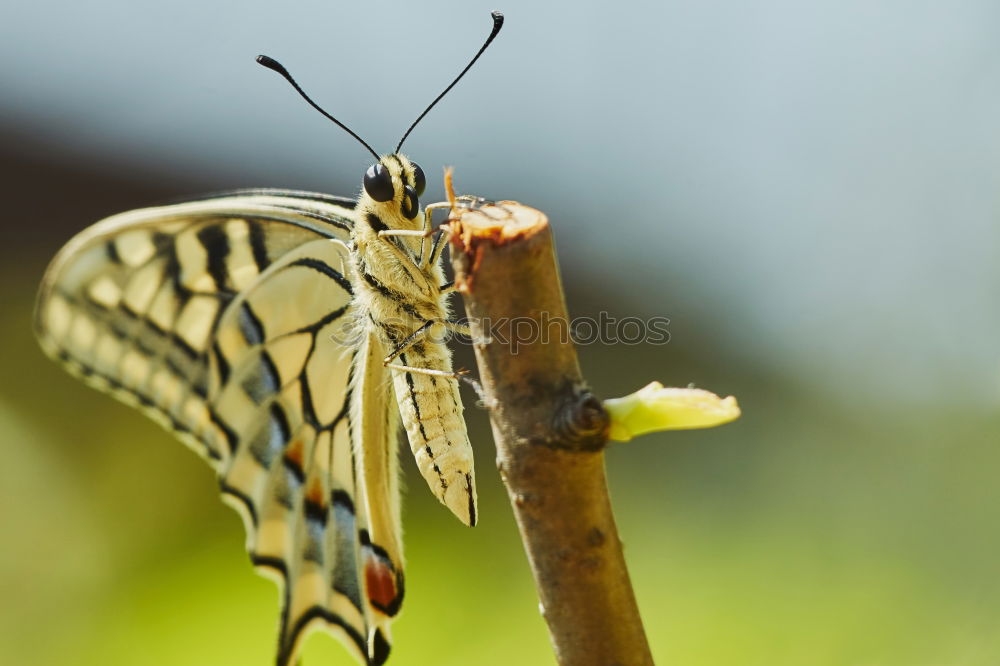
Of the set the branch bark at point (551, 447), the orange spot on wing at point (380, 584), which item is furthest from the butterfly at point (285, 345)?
the branch bark at point (551, 447)

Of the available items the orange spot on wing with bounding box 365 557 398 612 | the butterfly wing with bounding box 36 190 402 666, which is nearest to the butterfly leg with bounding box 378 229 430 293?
the butterfly wing with bounding box 36 190 402 666

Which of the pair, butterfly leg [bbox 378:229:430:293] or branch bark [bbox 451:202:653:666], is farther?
butterfly leg [bbox 378:229:430:293]

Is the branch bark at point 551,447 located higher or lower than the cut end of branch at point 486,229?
lower

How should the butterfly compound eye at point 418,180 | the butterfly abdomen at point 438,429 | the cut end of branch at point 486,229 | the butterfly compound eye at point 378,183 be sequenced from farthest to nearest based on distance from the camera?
1. the butterfly compound eye at point 418,180
2. the butterfly compound eye at point 378,183
3. the butterfly abdomen at point 438,429
4. the cut end of branch at point 486,229

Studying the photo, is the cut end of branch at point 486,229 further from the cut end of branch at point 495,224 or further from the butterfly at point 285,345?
the butterfly at point 285,345

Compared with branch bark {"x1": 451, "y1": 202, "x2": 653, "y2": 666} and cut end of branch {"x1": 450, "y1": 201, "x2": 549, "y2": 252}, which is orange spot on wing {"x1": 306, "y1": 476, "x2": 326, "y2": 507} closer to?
cut end of branch {"x1": 450, "y1": 201, "x2": 549, "y2": 252}

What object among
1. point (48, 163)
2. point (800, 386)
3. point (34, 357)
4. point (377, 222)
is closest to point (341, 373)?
point (377, 222)

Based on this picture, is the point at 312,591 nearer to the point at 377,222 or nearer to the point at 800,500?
the point at 377,222

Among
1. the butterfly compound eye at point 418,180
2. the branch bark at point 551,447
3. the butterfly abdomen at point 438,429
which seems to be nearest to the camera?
the branch bark at point 551,447

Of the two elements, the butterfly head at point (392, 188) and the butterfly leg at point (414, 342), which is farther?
the butterfly head at point (392, 188)

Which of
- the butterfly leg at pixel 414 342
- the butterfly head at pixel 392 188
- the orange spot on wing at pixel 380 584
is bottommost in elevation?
the orange spot on wing at pixel 380 584
